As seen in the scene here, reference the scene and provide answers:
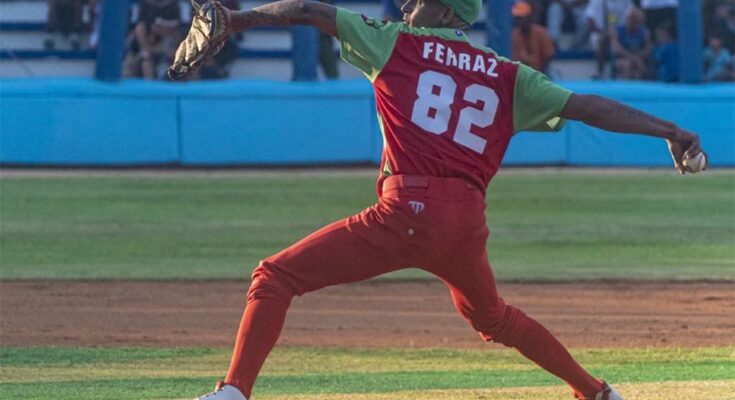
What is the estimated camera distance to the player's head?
5.23 m

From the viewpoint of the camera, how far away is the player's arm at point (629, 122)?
5023 mm

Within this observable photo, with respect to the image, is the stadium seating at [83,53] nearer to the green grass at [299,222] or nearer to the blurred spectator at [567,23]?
the blurred spectator at [567,23]

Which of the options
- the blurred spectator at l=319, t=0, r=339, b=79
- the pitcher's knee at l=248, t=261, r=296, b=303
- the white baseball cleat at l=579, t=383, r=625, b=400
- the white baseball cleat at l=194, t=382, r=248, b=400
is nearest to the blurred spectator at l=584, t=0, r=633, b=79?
the blurred spectator at l=319, t=0, r=339, b=79

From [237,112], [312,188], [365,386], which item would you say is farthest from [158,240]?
[365,386]

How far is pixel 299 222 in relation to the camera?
15.1 m

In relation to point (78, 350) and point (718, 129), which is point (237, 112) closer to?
point (718, 129)

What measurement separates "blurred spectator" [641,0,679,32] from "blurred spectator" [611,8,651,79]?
123 millimetres

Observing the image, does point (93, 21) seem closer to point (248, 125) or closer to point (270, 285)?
point (248, 125)

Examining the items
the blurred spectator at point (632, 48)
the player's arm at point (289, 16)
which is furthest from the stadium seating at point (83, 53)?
the player's arm at point (289, 16)

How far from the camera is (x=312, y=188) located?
17.7 meters

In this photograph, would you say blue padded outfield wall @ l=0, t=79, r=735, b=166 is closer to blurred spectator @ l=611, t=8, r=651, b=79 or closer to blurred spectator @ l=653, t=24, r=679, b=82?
blurred spectator @ l=653, t=24, r=679, b=82

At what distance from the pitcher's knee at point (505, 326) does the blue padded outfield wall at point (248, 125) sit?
45.5 feet

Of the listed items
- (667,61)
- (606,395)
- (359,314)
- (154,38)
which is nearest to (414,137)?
(606,395)

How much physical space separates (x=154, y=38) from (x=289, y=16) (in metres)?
17.0
